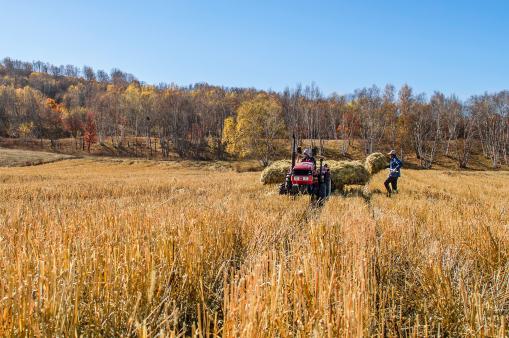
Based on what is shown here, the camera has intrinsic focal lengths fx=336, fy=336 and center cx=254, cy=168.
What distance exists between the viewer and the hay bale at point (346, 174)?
1471 cm

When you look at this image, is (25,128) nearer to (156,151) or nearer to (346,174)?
(156,151)

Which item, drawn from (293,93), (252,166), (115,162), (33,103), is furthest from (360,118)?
(33,103)

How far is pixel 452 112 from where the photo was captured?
61.8 metres

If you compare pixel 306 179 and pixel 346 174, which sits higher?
pixel 306 179

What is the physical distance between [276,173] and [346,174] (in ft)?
10.3

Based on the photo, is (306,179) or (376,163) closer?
(306,179)

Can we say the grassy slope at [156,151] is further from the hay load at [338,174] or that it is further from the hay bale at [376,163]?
the hay load at [338,174]

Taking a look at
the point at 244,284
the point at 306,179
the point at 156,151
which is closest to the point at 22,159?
the point at 156,151

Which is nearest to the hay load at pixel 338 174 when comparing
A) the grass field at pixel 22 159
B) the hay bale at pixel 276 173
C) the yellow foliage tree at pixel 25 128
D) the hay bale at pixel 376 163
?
the hay bale at pixel 276 173

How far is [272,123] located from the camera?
47.9m

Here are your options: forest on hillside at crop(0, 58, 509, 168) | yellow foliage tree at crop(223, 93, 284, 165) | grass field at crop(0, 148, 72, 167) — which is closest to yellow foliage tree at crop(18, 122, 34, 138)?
forest on hillside at crop(0, 58, 509, 168)

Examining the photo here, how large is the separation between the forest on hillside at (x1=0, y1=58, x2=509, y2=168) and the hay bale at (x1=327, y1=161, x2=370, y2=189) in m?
30.3

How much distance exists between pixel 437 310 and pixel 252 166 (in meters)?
42.6

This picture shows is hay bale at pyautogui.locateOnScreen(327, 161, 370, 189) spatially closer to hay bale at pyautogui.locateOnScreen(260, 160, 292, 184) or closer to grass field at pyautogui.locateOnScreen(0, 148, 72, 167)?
hay bale at pyautogui.locateOnScreen(260, 160, 292, 184)
